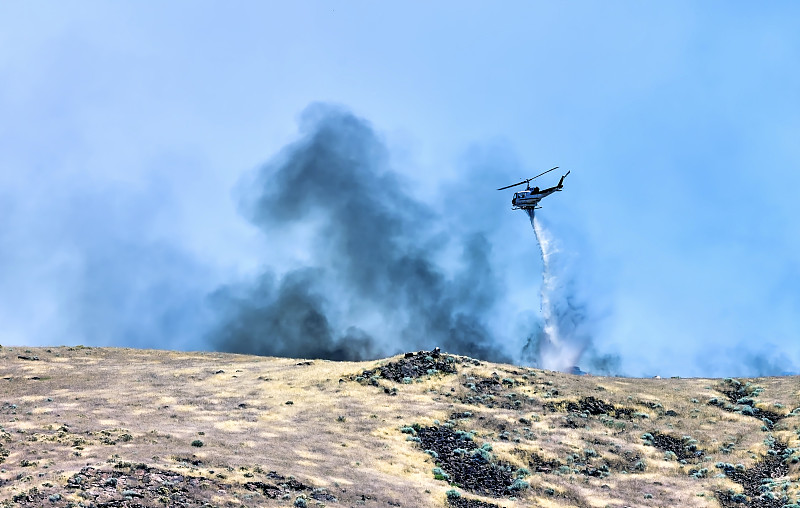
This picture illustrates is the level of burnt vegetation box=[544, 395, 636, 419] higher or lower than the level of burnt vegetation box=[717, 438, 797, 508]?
higher

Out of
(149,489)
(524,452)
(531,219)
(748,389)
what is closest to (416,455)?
(524,452)

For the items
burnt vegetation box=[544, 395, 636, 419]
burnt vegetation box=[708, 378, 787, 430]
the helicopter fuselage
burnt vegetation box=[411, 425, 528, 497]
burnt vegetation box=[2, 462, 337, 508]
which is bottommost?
burnt vegetation box=[2, 462, 337, 508]

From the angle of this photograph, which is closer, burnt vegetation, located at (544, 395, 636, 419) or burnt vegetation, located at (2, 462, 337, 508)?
burnt vegetation, located at (2, 462, 337, 508)

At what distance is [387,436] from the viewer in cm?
5712

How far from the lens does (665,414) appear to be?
67375 mm

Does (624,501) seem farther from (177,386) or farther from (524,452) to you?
(177,386)

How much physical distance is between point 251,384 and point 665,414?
41298 millimetres

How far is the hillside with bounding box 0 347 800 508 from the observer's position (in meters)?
39.6

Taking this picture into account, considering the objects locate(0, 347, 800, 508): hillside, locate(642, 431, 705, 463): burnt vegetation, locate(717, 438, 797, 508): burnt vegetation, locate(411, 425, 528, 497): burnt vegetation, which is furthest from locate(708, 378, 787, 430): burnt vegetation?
locate(411, 425, 528, 497): burnt vegetation

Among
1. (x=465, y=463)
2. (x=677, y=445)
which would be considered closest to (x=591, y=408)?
(x=677, y=445)

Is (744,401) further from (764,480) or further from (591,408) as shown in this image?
(764,480)

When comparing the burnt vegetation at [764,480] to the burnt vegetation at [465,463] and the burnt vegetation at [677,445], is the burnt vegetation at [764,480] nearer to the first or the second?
the burnt vegetation at [677,445]

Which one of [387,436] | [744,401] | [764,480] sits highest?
[744,401]

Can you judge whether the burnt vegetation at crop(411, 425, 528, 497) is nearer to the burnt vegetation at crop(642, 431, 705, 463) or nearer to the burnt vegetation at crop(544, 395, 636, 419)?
the burnt vegetation at crop(544, 395, 636, 419)
